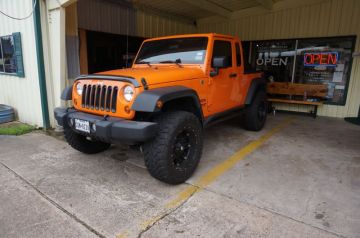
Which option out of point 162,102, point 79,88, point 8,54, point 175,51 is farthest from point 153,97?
point 8,54

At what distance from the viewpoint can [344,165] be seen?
12.0 feet

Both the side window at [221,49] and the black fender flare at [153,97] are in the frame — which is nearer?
the black fender flare at [153,97]

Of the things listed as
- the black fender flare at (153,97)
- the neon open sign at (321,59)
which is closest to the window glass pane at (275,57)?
the neon open sign at (321,59)

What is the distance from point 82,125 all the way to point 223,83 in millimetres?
2263

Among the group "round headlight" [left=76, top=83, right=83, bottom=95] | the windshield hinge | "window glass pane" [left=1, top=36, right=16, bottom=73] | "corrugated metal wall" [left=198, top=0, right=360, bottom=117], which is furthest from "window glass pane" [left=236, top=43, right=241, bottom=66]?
"window glass pane" [left=1, top=36, right=16, bottom=73]

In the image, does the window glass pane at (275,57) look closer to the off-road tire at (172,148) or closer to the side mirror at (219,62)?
the side mirror at (219,62)

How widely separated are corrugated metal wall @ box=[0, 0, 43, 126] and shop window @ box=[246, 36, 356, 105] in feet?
20.7

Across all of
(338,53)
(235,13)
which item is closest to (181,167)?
(338,53)

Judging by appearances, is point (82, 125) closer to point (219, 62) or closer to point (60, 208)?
point (60, 208)

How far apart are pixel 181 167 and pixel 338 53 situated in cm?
616

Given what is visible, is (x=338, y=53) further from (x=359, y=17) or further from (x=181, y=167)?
(x=181, y=167)

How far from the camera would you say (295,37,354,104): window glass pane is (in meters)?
6.73

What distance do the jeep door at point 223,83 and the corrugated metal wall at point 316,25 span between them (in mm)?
3899

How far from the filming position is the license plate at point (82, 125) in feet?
9.29
